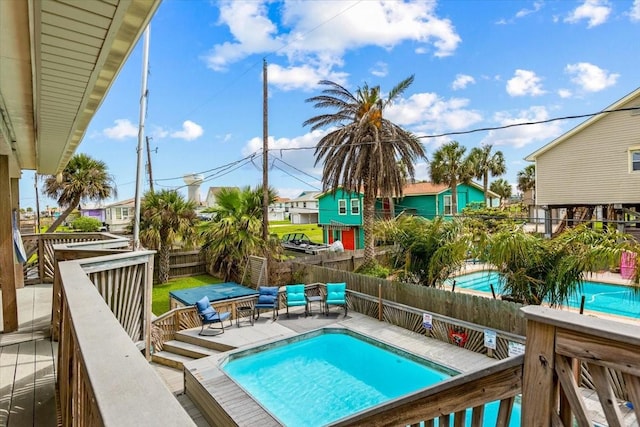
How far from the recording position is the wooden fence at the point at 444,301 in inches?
327

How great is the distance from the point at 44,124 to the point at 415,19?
31.5ft

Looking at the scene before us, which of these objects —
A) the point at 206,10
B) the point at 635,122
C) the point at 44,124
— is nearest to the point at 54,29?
the point at 44,124

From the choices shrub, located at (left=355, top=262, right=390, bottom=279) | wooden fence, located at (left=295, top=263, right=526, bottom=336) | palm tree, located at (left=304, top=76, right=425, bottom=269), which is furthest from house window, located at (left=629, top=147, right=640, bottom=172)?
wooden fence, located at (left=295, top=263, right=526, bottom=336)

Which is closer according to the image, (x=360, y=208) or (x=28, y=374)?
(x=28, y=374)

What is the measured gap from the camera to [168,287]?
1538 centimetres

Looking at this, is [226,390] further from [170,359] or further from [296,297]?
[296,297]

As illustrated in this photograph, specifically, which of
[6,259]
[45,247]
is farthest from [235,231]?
[6,259]

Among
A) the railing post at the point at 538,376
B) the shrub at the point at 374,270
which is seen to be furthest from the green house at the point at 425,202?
the railing post at the point at 538,376

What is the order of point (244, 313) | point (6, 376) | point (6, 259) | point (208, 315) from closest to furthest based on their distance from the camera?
point (6, 376)
point (6, 259)
point (208, 315)
point (244, 313)

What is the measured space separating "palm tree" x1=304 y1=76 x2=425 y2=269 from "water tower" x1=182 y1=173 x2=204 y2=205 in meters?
15.1

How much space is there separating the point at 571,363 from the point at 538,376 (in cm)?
12

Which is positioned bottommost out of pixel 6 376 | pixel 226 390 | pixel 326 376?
pixel 326 376

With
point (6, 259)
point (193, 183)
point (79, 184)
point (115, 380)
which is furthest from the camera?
point (193, 183)

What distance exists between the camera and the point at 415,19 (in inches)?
409
